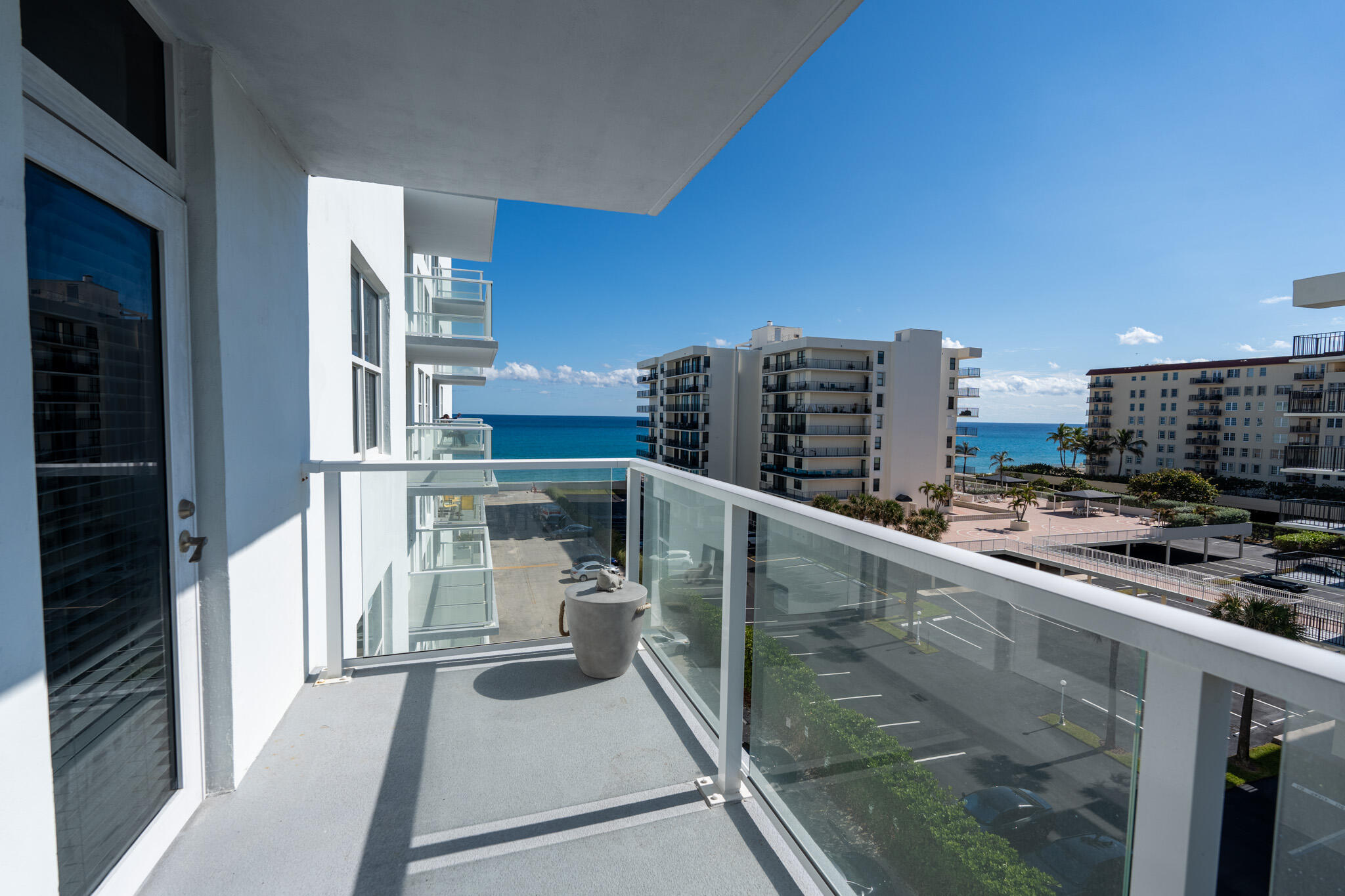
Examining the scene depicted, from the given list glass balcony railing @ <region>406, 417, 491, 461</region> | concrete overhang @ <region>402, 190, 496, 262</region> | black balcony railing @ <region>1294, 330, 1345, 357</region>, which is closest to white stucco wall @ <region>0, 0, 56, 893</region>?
glass balcony railing @ <region>406, 417, 491, 461</region>

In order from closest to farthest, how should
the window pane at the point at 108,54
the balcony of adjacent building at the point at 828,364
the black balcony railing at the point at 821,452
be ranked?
the window pane at the point at 108,54
the balcony of adjacent building at the point at 828,364
the black balcony railing at the point at 821,452

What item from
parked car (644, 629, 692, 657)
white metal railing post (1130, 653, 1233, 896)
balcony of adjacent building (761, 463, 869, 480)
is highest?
white metal railing post (1130, 653, 1233, 896)

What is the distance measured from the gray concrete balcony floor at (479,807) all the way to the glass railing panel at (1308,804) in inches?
52.4

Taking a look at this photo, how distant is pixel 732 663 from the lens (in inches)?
82.8

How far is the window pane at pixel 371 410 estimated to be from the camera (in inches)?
187

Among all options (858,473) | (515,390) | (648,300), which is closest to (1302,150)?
(858,473)

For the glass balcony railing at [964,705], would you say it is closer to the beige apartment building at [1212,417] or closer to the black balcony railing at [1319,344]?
the black balcony railing at [1319,344]

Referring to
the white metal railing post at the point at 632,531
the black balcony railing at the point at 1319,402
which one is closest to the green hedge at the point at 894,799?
the white metal railing post at the point at 632,531

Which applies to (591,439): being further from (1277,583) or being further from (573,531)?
(573,531)

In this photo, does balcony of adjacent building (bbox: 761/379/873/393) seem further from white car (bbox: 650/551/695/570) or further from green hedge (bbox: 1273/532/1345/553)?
white car (bbox: 650/551/695/570)

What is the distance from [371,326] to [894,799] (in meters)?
5.39

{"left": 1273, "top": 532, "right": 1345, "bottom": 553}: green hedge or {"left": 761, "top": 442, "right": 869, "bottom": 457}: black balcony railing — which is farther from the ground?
{"left": 761, "top": 442, "right": 869, "bottom": 457}: black balcony railing

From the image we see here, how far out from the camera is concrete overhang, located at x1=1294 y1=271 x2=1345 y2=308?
925 cm

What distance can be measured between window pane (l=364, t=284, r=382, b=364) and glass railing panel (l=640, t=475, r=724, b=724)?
3187mm
